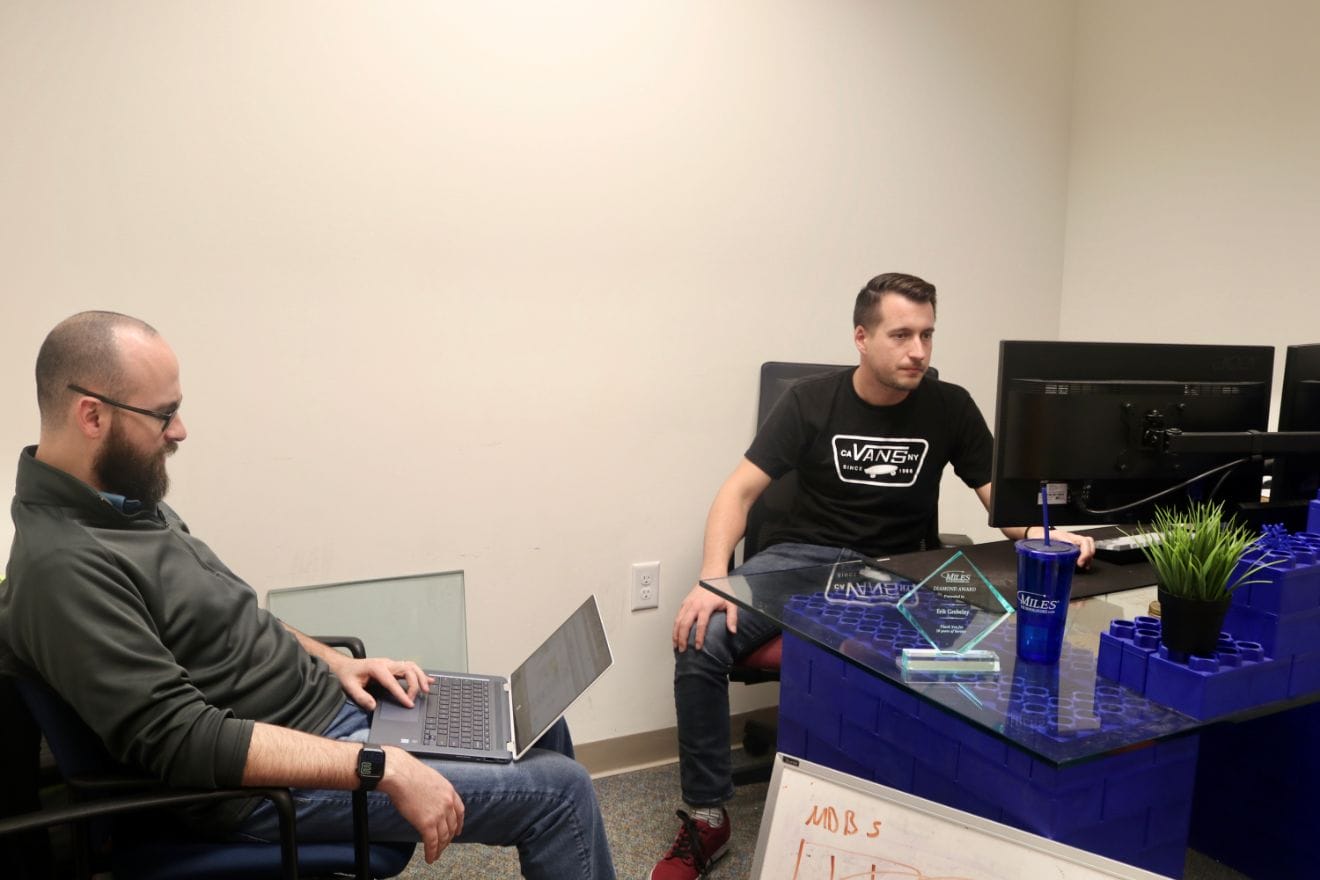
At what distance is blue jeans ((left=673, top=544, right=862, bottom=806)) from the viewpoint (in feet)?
7.19

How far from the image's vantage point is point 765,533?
254 centimetres

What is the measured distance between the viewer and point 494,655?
2521 millimetres

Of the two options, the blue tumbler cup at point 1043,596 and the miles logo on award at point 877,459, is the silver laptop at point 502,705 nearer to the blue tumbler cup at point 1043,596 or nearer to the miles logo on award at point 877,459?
the blue tumbler cup at point 1043,596

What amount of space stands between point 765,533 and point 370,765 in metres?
1.37

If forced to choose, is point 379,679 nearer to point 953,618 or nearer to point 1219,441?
point 953,618

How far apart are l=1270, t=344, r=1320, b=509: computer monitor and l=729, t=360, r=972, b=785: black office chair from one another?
76 centimetres

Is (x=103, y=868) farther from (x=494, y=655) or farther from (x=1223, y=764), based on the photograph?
(x=1223, y=764)

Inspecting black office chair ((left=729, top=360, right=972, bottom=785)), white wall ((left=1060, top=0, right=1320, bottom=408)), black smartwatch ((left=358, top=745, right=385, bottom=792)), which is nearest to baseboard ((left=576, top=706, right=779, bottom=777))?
black office chair ((left=729, top=360, right=972, bottom=785))

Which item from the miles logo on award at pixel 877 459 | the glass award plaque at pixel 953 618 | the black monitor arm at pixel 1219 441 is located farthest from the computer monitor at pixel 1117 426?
the miles logo on award at pixel 877 459

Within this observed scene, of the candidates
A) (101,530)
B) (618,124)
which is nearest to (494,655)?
(101,530)

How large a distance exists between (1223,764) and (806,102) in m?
1.96

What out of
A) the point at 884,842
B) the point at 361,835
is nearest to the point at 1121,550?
the point at 884,842

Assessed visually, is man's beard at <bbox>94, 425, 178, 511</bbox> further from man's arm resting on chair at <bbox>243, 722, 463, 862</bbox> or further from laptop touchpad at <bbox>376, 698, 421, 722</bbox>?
laptop touchpad at <bbox>376, 698, 421, 722</bbox>

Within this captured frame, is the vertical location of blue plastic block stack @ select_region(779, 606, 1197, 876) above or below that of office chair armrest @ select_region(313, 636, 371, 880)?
above
